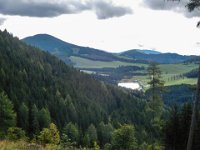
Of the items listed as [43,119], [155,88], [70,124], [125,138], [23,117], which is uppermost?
[155,88]

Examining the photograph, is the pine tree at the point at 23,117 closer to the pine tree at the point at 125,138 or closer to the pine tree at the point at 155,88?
the pine tree at the point at 125,138

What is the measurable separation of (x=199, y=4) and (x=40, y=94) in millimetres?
167975

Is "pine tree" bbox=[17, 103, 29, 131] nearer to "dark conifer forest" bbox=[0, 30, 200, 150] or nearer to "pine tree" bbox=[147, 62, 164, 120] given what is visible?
"dark conifer forest" bbox=[0, 30, 200, 150]

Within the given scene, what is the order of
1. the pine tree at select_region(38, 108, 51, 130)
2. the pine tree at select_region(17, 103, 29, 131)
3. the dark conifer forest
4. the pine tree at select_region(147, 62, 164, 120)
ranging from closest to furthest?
the dark conifer forest < the pine tree at select_region(147, 62, 164, 120) < the pine tree at select_region(17, 103, 29, 131) < the pine tree at select_region(38, 108, 51, 130)

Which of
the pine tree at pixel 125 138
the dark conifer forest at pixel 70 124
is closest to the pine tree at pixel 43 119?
the dark conifer forest at pixel 70 124

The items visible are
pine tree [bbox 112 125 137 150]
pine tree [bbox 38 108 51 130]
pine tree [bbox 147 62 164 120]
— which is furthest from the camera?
pine tree [bbox 38 108 51 130]

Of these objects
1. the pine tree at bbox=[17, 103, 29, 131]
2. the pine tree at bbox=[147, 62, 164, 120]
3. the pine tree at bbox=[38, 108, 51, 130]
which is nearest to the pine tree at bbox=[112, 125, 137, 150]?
the pine tree at bbox=[147, 62, 164, 120]

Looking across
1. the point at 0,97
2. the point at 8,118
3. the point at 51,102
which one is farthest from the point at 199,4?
the point at 51,102

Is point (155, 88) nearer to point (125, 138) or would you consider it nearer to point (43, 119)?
point (125, 138)

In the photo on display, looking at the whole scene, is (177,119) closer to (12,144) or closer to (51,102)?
(12,144)

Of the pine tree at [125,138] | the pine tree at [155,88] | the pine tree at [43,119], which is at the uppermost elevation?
the pine tree at [155,88]

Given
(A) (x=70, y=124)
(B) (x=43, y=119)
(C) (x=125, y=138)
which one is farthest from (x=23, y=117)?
(C) (x=125, y=138)

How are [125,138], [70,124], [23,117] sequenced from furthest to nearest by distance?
[70,124], [23,117], [125,138]

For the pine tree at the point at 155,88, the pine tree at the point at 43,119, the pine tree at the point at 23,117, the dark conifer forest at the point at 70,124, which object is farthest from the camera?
the pine tree at the point at 43,119
